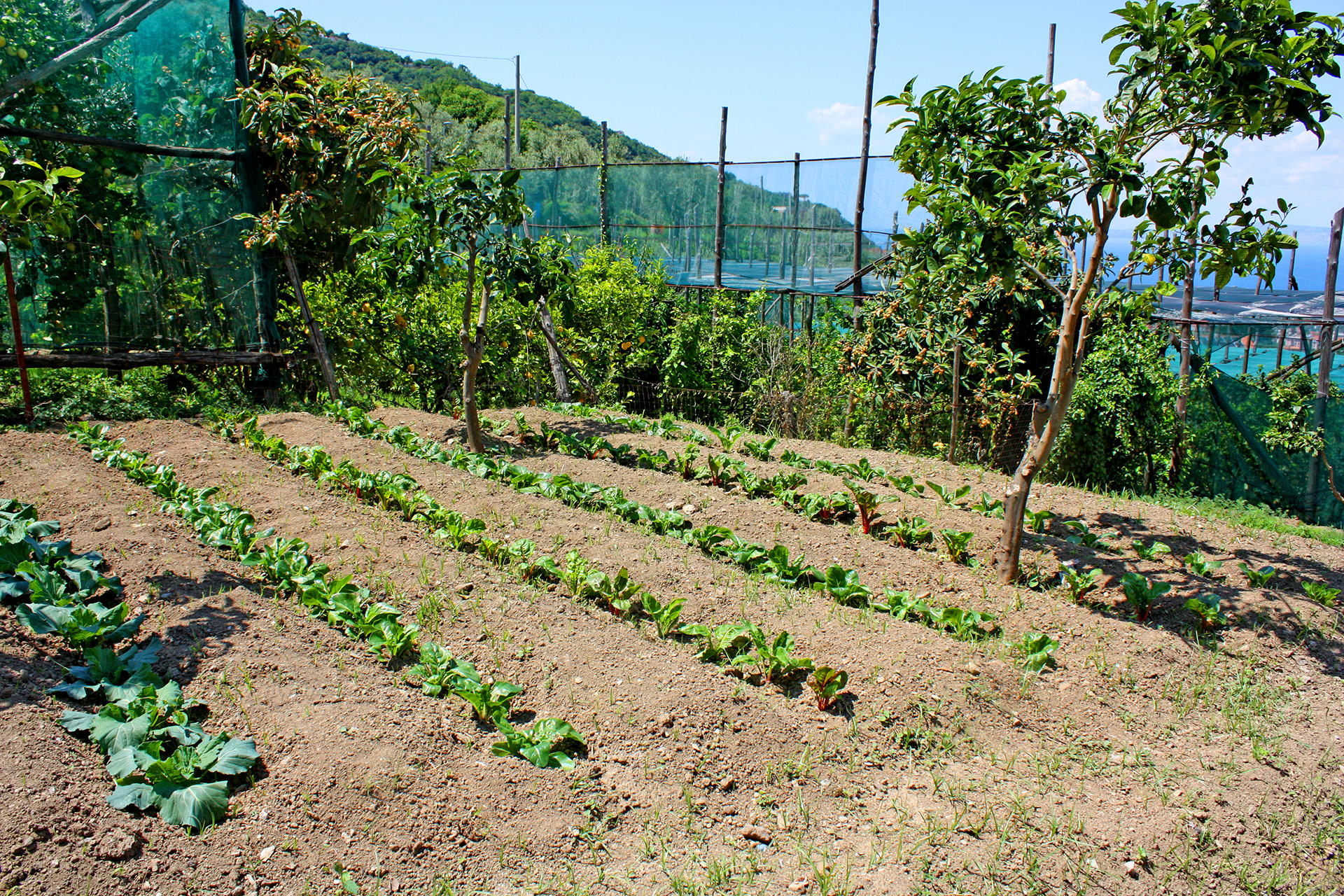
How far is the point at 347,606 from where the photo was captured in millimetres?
4266

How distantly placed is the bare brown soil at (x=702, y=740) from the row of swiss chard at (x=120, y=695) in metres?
0.07

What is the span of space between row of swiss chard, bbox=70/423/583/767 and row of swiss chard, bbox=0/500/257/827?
27.5 inches

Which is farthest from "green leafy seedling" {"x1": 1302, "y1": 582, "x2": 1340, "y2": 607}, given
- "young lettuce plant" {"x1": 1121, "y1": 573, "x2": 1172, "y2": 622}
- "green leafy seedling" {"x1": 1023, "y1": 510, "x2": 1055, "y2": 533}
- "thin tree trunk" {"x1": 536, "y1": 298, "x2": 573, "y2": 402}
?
"thin tree trunk" {"x1": 536, "y1": 298, "x2": 573, "y2": 402}

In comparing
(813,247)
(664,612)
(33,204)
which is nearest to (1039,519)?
(664,612)

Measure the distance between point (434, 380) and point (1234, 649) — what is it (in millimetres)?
7855

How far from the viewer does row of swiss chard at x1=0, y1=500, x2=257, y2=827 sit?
293 cm

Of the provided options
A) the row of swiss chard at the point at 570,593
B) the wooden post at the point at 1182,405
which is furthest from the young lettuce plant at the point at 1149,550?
the row of swiss chard at the point at 570,593

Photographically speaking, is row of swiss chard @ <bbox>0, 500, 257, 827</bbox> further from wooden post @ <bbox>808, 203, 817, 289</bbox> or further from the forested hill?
the forested hill

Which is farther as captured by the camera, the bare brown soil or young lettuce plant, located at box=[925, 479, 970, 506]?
young lettuce plant, located at box=[925, 479, 970, 506]

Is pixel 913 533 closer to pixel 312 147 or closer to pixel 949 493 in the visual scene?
pixel 949 493

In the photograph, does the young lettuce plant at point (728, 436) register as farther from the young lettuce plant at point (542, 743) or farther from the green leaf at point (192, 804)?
the green leaf at point (192, 804)

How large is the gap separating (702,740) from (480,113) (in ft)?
178

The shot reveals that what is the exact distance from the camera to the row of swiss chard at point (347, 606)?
3.53 m

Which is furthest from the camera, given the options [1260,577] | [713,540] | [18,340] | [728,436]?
[728,436]
